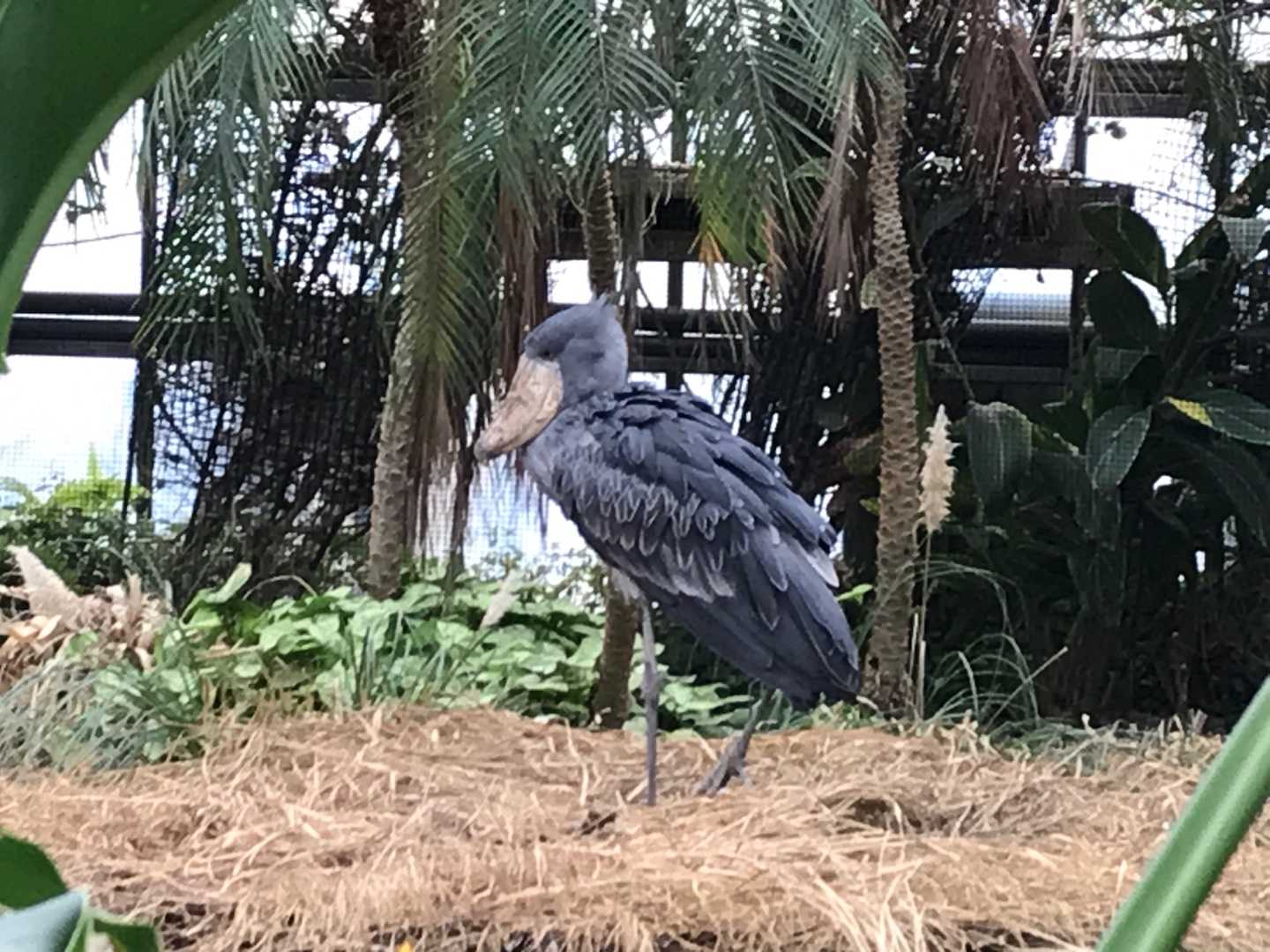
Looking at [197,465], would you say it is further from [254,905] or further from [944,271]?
[254,905]

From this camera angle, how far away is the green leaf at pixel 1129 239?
10.0ft

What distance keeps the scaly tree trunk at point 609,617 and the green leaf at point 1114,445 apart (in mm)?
1143

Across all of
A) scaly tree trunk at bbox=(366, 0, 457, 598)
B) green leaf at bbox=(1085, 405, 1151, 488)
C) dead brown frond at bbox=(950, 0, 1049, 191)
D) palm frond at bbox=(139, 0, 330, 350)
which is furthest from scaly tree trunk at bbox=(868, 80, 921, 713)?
palm frond at bbox=(139, 0, 330, 350)

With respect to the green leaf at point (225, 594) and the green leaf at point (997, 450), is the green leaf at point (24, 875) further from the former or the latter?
the green leaf at point (997, 450)

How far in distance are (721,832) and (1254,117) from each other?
296cm

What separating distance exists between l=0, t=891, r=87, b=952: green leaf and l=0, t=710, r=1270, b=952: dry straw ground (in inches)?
36.1

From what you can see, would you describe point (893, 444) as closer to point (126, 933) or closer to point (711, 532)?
point (711, 532)

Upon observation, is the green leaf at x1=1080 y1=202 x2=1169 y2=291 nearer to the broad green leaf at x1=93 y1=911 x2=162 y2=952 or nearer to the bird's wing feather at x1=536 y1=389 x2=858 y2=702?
the bird's wing feather at x1=536 y1=389 x2=858 y2=702

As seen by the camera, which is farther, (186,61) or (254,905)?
(186,61)

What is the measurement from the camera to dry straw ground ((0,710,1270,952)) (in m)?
1.11

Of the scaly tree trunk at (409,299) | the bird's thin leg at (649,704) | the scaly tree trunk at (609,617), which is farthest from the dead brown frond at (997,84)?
the bird's thin leg at (649,704)

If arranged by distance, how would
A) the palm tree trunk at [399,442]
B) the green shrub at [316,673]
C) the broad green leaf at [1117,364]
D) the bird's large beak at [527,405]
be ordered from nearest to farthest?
1. the bird's large beak at [527,405]
2. the green shrub at [316,673]
3. the palm tree trunk at [399,442]
4. the broad green leaf at [1117,364]

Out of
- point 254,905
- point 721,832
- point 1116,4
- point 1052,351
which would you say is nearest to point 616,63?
point 721,832

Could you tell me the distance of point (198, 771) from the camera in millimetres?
1752
